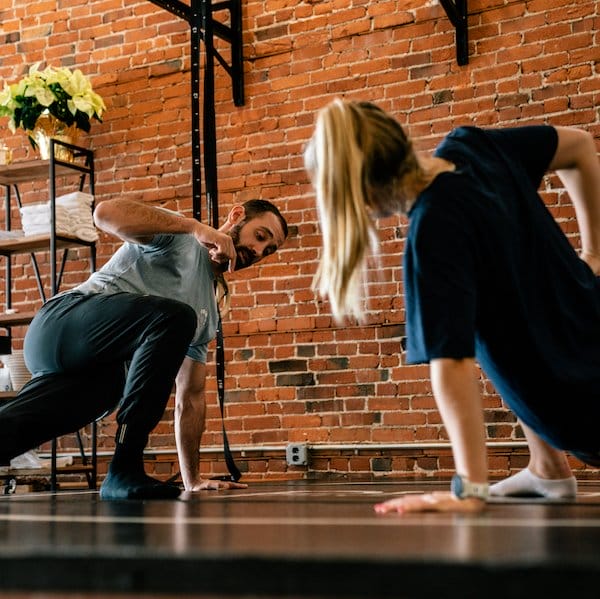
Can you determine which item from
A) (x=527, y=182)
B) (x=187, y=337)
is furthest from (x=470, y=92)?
(x=527, y=182)

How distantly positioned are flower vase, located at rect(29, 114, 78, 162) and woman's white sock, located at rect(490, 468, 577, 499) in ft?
10.9

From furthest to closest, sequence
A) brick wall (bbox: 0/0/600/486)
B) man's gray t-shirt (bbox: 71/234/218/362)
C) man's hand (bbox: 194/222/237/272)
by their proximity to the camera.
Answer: brick wall (bbox: 0/0/600/486) → man's gray t-shirt (bbox: 71/234/218/362) → man's hand (bbox: 194/222/237/272)

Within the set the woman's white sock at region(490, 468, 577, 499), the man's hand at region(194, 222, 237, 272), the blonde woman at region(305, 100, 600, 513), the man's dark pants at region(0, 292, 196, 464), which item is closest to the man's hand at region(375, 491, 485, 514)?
the blonde woman at region(305, 100, 600, 513)

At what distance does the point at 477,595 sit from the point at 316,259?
379cm

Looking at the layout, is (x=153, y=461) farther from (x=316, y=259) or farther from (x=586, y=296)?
(x=586, y=296)

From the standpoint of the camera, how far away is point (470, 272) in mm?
1531

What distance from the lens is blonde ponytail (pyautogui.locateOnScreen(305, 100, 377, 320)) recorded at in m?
1.51

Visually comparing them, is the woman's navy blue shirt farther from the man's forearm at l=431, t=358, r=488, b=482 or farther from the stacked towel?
the stacked towel

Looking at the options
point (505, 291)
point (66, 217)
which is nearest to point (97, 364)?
point (505, 291)

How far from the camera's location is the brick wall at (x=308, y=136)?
13.8 ft

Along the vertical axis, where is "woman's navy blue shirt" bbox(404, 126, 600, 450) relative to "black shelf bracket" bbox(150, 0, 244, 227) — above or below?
below

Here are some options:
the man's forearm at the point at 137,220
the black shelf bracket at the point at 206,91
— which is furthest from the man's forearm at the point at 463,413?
the black shelf bracket at the point at 206,91

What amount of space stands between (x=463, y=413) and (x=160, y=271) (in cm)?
161

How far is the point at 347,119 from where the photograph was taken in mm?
1533
